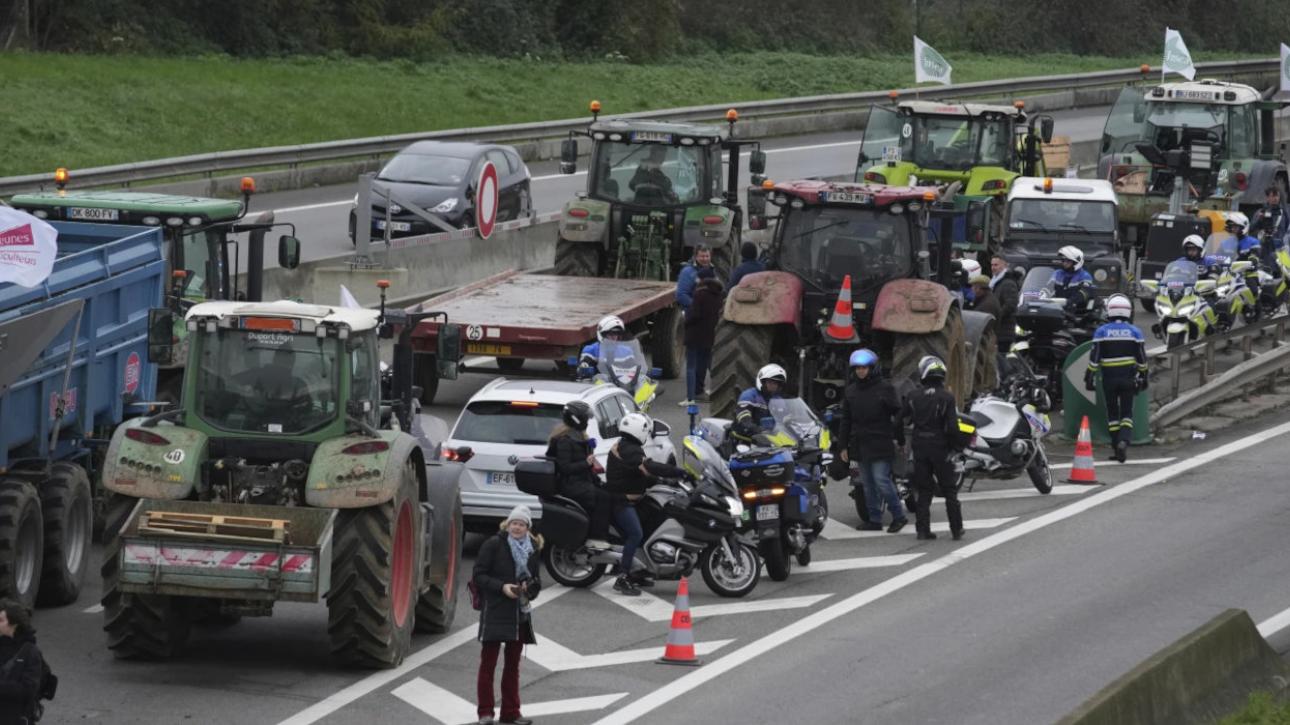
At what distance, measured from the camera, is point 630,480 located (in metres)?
17.4

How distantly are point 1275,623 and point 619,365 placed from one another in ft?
24.6

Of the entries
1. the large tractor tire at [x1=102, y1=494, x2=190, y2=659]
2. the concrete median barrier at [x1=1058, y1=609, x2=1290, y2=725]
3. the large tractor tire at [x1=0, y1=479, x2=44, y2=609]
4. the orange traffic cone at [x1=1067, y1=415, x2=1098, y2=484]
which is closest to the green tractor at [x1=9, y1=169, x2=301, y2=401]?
the large tractor tire at [x1=0, y1=479, x2=44, y2=609]

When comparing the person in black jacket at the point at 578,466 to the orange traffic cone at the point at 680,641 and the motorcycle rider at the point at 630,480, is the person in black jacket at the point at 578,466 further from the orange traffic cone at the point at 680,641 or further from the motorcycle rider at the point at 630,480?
the orange traffic cone at the point at 680,641

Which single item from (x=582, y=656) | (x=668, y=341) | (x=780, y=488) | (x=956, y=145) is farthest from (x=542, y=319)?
(x=956, y=145)

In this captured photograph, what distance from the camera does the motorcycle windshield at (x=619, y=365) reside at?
22.3 metres

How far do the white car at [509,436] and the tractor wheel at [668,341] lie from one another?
25.5 feet

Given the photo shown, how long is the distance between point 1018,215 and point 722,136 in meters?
5.19

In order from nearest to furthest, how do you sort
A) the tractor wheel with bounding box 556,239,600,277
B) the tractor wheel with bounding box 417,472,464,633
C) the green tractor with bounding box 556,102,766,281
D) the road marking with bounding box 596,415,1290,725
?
the road marking with bounding box 596,415,1290,725
the tractor wheel with bounding box 417,472,464,633
the tractor wheel with bounding box 556,239,600,277
the green tractor with bounding box 556,102,766,281

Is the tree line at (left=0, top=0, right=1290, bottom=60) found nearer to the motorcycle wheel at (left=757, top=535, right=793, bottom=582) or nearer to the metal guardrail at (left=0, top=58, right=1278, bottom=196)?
the metal guardrail at (left=0, top=58, right=1278, bottom=196)

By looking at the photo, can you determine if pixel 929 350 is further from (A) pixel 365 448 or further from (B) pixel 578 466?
(A) pixel 365 448

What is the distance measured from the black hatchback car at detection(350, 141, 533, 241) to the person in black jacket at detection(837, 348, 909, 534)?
14.5m

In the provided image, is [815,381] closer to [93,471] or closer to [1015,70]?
[93,471]

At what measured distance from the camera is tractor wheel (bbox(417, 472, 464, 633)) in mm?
16156

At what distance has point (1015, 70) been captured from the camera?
215 feet
